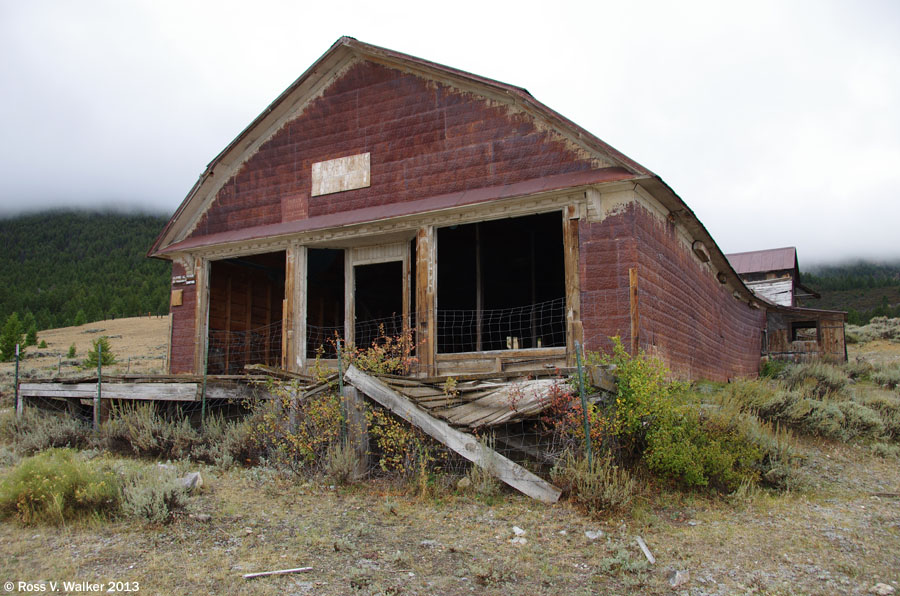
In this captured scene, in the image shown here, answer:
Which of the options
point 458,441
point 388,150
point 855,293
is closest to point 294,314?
point 388,150

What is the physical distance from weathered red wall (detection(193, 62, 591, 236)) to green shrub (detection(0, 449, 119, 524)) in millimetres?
6363

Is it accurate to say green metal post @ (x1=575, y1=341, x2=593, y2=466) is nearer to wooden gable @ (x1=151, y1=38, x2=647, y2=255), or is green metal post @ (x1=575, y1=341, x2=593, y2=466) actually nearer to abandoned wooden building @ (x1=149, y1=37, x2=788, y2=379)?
abandoned wooden building @ (x1=149, y1=37, x2=788, y2=379)

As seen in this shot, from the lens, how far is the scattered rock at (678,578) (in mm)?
5106

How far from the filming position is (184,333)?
13.2 m

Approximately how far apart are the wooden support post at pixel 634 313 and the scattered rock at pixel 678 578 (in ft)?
12.8

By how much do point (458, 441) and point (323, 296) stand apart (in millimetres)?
10094

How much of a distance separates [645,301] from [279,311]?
9.67m

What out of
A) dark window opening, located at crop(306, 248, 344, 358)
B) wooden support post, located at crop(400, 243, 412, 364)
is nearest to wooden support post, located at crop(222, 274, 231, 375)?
dark window opening, located at crop(306, 248, 344, 358)

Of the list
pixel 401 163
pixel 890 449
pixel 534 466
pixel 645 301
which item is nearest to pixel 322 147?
pixel 401 163

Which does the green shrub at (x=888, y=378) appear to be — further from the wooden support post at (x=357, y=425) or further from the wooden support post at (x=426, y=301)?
the wooden support post at (x=357, y=425)

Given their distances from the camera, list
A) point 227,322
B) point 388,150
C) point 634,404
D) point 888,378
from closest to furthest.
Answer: point 634,404 < point 388,150 < point 227,322 < point 888,378

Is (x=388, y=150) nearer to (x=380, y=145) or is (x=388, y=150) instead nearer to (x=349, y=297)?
(x=380, y=145)

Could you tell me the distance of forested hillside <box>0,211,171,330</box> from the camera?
76.5 meters

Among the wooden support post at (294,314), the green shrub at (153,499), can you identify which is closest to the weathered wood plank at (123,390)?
the wooden support post at (294,314)
